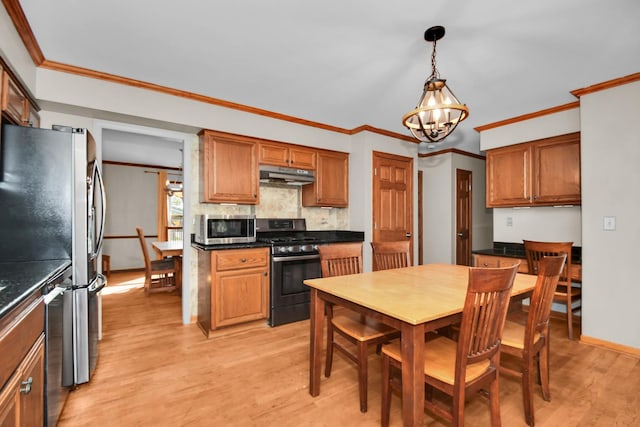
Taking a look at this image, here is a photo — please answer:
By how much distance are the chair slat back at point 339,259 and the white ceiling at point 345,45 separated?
152 cm

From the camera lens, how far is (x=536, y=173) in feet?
11.7

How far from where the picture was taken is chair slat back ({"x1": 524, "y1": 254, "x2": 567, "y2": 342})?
63.6 inches

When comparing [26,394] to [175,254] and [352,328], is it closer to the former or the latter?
[352,328]

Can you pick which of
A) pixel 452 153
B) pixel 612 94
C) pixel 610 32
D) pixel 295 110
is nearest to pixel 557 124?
pixel 612 94

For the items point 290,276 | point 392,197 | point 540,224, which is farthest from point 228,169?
point 540,224

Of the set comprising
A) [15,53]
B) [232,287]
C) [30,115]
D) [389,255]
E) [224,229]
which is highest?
[15,53]

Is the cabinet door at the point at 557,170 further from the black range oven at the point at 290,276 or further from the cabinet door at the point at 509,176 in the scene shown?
the black range oven at the point at 290,276

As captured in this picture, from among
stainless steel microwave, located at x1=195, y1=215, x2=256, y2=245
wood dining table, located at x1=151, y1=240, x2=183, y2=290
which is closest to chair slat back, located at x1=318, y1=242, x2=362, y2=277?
stainless steel microwave, located at x1=195, y1=215, x2=256, y2=245

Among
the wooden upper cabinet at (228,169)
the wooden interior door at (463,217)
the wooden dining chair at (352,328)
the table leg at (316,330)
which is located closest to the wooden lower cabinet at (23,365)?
the table leg at (316,330)

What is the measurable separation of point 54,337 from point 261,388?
1.26 m

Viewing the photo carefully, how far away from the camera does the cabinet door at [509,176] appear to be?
367 centimetres

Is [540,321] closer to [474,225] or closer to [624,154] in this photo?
[624,154]

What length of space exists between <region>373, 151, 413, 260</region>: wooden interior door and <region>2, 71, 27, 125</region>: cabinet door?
11.6ft

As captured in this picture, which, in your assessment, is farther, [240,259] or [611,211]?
[240,259]
